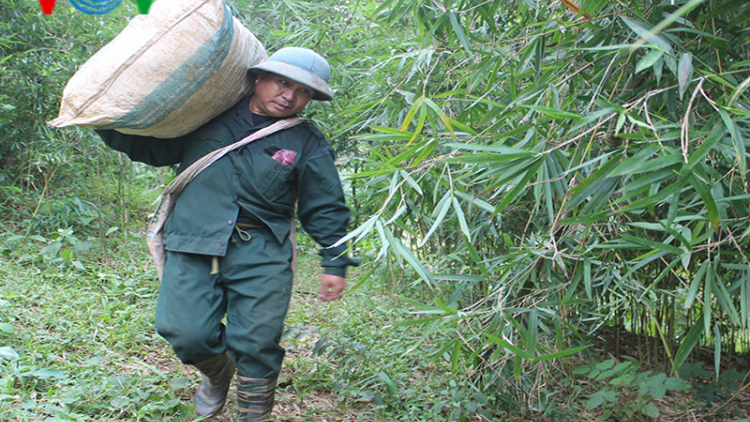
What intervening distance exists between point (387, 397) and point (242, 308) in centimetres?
88

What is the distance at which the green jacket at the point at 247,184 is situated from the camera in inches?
78.5

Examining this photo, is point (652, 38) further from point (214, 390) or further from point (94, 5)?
point (214, 390)

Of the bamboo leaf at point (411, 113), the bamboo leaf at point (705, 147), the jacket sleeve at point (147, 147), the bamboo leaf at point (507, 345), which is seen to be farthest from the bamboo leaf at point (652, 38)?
the jacket sleeve at point (147, 147)

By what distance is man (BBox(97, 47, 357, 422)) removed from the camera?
6.47 ft

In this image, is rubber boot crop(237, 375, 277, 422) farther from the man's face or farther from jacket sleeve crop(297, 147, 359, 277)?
the man's face

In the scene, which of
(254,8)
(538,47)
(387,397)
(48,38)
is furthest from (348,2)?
(387,397)

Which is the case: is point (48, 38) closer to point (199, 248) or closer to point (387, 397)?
point (199, 248)

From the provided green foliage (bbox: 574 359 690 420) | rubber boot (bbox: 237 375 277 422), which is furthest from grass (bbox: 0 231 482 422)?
green foliage (bbox: 574 359 690 420)

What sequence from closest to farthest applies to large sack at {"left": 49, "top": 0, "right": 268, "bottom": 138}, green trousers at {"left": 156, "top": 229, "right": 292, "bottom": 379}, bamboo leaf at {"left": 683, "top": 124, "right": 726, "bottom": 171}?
bamboo leaf at {"left": 683, "top": 124, "right": 726, "bottom": 171} → large sack at {"left": 49, "top": 0, "right": 268, "bottom": 138} → green trousers at {"left": 156, "top": 229, "right": 292, "bottom": 379}

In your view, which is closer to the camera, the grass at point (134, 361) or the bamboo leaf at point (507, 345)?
the bamboo leaf at point (507, 345)

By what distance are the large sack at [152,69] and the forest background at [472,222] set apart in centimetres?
69

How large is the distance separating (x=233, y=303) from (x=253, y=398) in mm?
361

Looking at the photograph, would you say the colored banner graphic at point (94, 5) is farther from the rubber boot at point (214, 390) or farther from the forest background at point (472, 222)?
the rubber boot at point (214, 390)

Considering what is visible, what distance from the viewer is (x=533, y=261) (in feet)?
5.98
